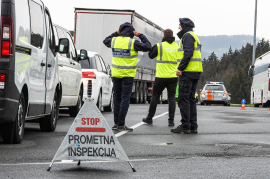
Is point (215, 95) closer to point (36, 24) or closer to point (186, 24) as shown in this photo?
point (186, 24)

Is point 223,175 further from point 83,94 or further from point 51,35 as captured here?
point 83,94

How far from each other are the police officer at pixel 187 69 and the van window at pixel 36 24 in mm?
2708

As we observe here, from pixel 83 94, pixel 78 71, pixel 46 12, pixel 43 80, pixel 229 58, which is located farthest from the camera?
pixel 229 58

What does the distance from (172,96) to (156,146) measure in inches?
170

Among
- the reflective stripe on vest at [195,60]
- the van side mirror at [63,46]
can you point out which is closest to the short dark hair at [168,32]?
the reflective stripe on vest at [195,60]

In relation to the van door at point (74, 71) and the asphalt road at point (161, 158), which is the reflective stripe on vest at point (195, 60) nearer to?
the asphalt road at point (161, 158)

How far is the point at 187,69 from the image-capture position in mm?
9984

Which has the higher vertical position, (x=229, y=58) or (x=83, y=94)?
(x=229, y=58)

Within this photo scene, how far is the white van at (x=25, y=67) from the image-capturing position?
6.80 metres

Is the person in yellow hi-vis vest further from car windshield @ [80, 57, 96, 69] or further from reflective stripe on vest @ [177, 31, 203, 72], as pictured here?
car windshield @ [80, 57, 96, 69]

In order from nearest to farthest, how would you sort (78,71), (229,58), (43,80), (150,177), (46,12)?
(150,177), (43,80), (46,12), (78,71), (229,58)

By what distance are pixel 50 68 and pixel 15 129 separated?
1.97 m

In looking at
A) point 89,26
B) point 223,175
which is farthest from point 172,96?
point 89,26

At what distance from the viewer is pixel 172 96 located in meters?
11.9
